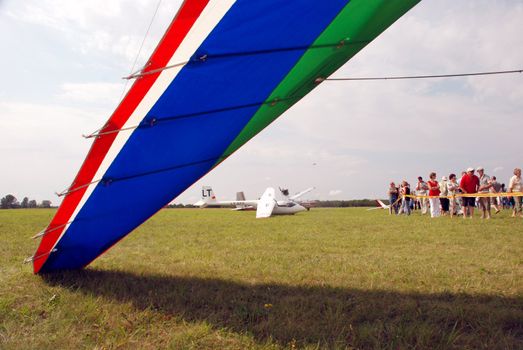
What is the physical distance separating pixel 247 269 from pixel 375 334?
2650mm

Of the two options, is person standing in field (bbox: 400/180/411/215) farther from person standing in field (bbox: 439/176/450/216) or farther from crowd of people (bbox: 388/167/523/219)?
person standing in field (bbox: 439/176/450/216)

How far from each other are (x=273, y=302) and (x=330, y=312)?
0.57 metres

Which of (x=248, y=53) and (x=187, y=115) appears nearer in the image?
(x=248, y=53)

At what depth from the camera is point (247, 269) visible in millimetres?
5242

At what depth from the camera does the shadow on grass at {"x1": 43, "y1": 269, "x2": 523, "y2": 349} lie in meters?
2.72

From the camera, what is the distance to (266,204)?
24125 mm

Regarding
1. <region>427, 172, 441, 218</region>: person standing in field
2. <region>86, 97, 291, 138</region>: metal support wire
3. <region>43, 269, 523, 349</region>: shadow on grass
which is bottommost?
<region>43, 269, 523, 349</region>: shadow on grass

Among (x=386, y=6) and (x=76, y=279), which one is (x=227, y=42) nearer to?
(x=386, y=6)

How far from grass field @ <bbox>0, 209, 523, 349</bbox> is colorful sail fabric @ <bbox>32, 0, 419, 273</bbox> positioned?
0.81 m

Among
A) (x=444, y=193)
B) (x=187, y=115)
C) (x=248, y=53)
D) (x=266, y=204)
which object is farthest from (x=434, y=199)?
(x=248, y=53)

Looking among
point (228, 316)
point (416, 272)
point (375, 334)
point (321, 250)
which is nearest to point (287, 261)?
point (321, 250)

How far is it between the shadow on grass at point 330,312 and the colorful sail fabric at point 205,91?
0.91 metres

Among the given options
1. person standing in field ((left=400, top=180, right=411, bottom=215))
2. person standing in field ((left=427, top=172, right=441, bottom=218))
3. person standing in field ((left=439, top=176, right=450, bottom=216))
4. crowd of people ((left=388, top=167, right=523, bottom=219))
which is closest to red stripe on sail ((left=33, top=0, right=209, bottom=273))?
crowd of people ((left=388, top=167, right=523, bottom=219))

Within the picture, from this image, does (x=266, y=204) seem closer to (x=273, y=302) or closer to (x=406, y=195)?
(x=406, y=195)
